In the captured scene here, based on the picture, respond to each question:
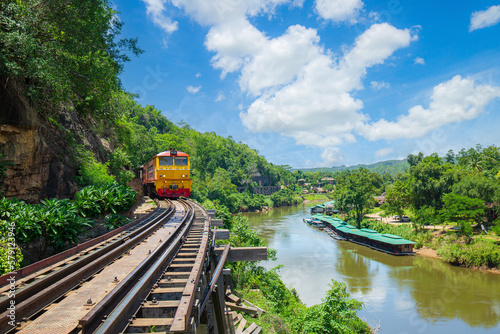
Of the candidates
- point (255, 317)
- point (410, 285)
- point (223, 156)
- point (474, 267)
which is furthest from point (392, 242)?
point (223, 156)

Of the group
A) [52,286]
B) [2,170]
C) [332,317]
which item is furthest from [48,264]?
[332,317]

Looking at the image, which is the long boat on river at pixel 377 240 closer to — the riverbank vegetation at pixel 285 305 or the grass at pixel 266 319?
the riverbank vegetation at pixel 285 305

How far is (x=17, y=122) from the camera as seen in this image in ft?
30.8

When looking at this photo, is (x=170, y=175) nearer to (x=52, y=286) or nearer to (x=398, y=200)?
(x=52, y=286)

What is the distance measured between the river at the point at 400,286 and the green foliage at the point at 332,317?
5312mm

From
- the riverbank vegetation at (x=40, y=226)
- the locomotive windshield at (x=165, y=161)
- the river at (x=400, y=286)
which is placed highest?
the locomotive windshield at (x=165, y=161)

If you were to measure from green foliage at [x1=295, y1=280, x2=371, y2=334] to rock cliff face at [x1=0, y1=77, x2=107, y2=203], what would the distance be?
11.5 m

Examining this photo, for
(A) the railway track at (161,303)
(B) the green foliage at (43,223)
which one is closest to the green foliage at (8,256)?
(B) the green foliage at (43,223)

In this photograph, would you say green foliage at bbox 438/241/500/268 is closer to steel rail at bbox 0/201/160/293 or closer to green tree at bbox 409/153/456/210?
green tree at bbox 409/153/456/210

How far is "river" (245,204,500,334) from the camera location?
1717 cm

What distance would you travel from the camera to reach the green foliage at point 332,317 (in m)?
12.0

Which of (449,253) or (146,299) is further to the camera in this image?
(449,253)

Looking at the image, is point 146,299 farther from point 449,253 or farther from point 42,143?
point 449,253

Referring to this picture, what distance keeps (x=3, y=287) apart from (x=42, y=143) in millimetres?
8804
